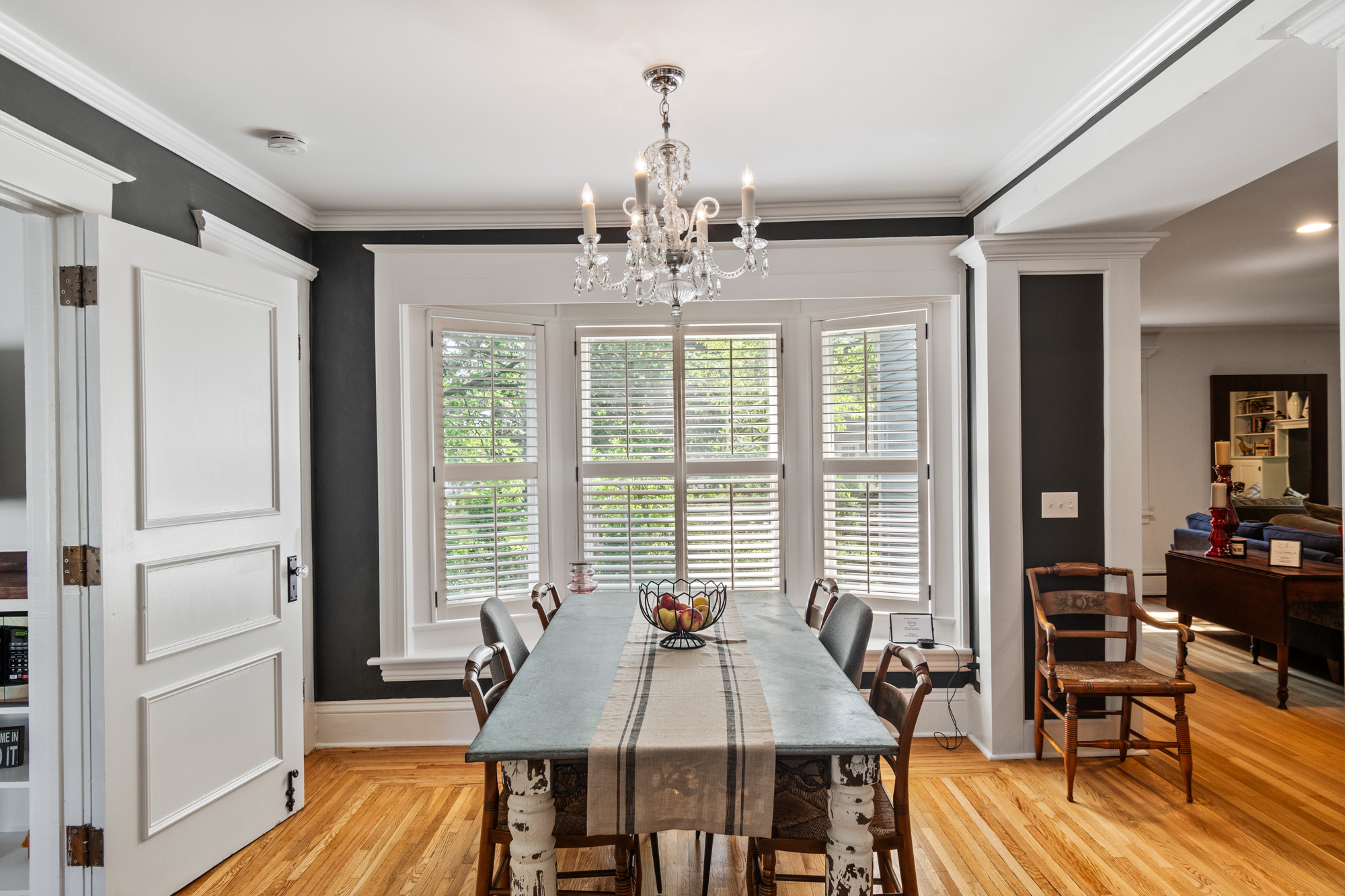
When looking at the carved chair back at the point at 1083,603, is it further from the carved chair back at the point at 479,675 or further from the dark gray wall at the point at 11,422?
the dark gray wall at the point at 11,422

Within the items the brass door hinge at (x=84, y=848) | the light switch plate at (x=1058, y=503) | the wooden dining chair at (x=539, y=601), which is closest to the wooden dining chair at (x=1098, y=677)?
the light switch plate at (x=1058, y=503)

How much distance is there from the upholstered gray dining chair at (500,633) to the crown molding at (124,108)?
1798mm

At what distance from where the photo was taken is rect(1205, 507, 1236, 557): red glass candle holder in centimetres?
457

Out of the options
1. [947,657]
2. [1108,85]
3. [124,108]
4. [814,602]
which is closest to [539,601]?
[814,602]

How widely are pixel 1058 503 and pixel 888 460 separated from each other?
798mm

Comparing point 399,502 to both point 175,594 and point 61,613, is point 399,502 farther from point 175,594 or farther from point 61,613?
point 61,613

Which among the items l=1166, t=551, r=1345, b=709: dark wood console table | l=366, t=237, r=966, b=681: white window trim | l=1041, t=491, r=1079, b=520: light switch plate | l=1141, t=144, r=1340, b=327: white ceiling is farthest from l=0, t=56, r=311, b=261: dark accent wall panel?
l=1166, t=551, r=1345, b=709: dark wood console table

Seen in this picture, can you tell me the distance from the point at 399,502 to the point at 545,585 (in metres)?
1.03

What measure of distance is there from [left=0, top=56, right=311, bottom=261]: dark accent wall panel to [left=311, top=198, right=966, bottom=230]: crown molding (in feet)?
1.40

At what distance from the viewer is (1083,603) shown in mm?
3191

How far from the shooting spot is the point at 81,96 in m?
2.19

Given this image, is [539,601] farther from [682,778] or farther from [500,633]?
[682,778]

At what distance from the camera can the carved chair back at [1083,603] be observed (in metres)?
3.14

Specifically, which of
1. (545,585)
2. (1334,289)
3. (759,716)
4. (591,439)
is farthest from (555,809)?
(1334,289)
